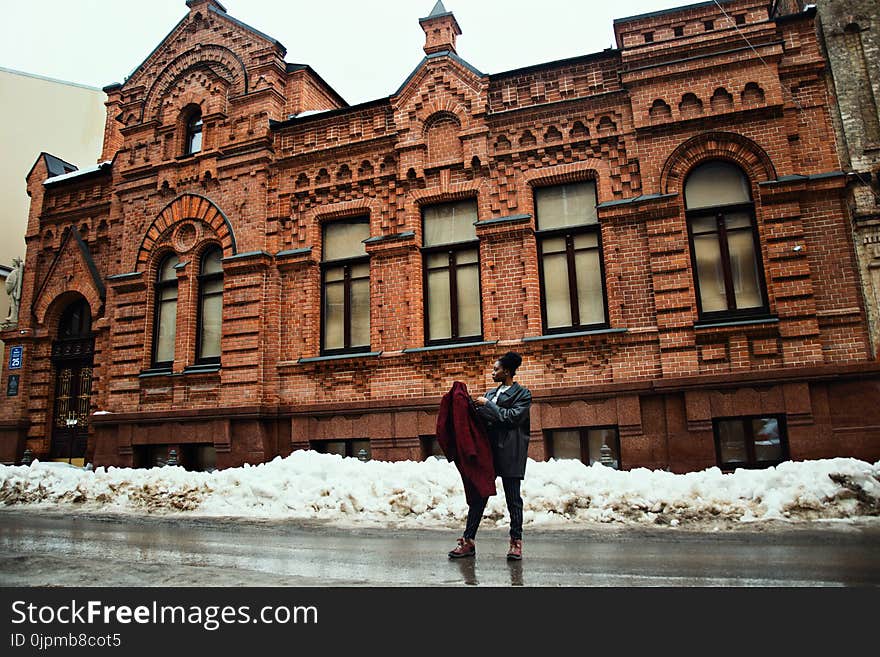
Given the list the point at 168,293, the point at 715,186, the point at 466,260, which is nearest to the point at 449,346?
the point at 466,260

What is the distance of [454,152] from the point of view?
13117mm

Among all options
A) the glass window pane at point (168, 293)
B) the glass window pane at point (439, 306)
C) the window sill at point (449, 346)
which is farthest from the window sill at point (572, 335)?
the glass window pane at point (168, 293)

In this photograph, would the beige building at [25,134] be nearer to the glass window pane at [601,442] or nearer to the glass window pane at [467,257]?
the glass window pane at [467,257]

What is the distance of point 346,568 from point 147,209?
42.9 feet

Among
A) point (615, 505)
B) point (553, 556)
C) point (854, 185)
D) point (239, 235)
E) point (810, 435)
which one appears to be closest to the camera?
point (553, 556)

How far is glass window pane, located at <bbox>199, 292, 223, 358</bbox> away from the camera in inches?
573

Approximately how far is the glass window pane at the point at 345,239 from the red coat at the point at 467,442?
8.35 m

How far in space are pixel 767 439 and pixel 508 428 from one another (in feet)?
21.5

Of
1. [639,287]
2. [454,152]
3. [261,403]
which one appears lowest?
[261,403]

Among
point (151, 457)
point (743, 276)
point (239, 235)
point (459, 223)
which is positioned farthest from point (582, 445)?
point (151, 457)

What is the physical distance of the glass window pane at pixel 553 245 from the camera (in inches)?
484

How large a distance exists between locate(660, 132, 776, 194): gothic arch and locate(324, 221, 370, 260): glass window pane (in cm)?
634

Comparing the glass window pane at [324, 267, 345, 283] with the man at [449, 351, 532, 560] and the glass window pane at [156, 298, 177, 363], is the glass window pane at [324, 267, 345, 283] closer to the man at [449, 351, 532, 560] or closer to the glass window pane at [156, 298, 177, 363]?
the glass window pane at [156, 298, 177, 363]

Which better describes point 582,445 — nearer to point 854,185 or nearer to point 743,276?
point 743,276
